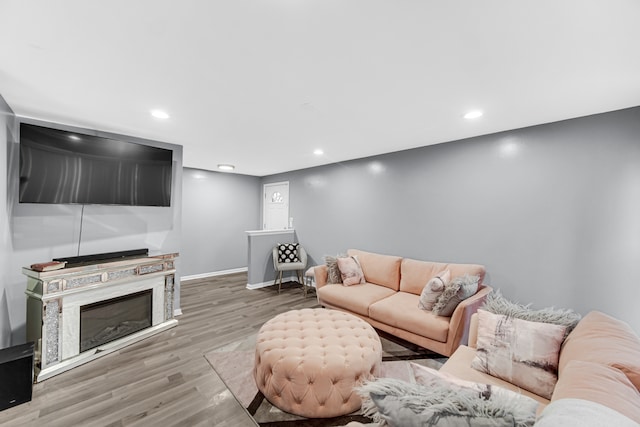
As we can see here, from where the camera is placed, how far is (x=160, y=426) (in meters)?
1.74

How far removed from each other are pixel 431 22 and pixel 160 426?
2.99m

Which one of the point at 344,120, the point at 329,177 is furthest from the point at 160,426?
the point at 329,177

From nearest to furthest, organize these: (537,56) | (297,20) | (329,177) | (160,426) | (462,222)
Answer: (297,20) < (537,56) < (160,426) < (462,222) < (329,177)

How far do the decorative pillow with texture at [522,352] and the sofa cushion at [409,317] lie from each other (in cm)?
84

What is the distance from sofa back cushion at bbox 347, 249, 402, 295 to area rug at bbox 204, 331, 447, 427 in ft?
2.35

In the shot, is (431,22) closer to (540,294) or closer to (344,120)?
(344,120)

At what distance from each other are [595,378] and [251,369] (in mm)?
2372

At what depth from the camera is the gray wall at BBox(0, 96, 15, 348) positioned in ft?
7.06

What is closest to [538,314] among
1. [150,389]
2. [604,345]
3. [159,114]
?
[604,345]

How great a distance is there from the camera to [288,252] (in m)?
5.07

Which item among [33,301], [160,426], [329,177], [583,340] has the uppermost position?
[329,177]

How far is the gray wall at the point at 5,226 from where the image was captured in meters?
2.15

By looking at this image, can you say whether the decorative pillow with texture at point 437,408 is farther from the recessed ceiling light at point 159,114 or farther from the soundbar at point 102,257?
the soundbar at point 102,257

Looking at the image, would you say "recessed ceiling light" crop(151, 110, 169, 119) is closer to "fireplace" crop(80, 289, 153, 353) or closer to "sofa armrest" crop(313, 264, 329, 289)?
"fireplace" crop(80, 289, 153, 353)
